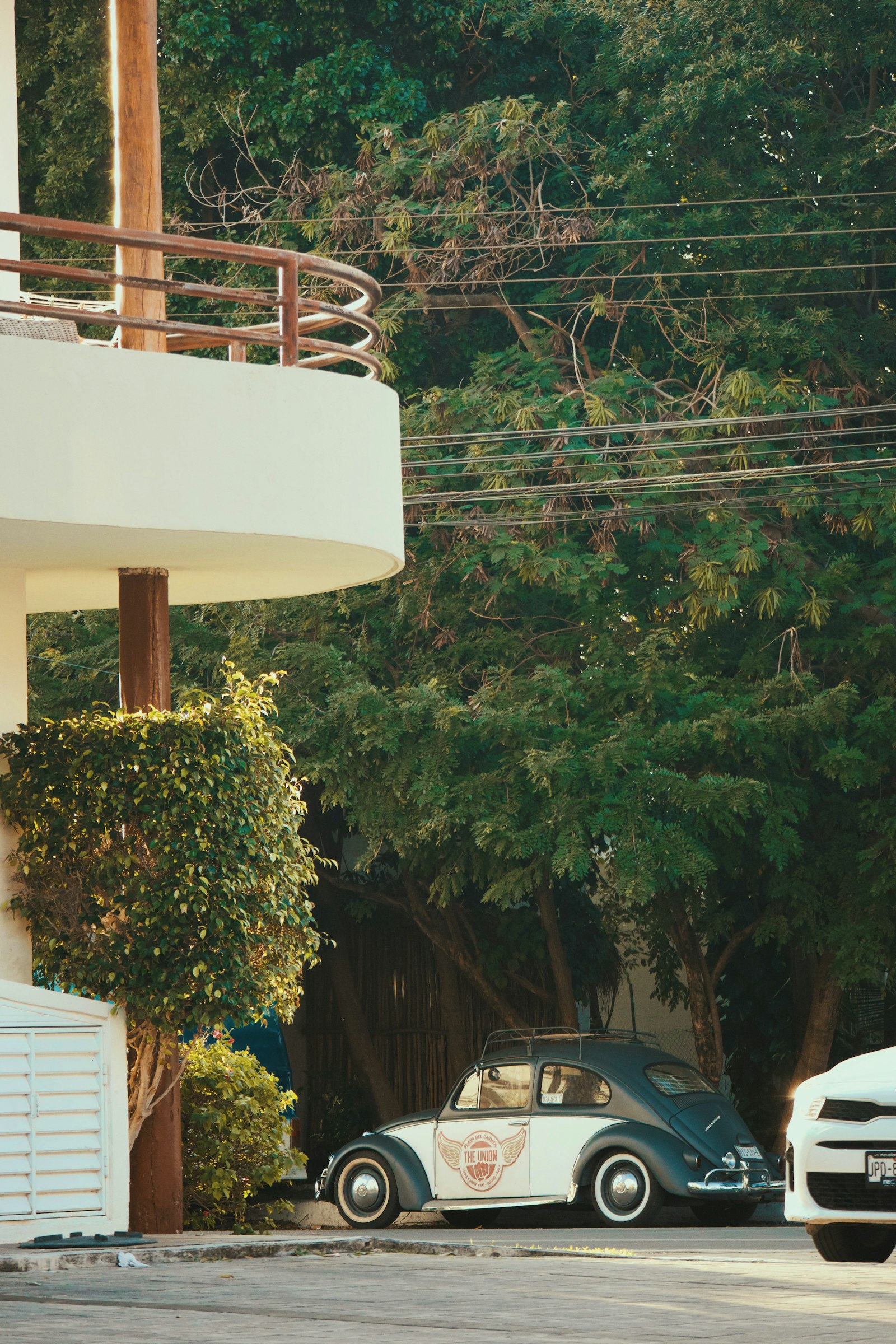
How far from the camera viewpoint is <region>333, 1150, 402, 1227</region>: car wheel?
16.1 metres

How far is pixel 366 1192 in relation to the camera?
16297mm

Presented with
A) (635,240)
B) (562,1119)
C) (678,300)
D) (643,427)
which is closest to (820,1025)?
(562,1119)

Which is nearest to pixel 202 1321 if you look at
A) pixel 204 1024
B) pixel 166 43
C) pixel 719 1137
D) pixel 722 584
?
pixel 204 1024

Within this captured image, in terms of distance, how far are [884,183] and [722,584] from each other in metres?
4.72

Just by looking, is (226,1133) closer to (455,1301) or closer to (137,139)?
(455,1301)

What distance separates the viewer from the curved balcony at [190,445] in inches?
407

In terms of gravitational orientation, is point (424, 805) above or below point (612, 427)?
below

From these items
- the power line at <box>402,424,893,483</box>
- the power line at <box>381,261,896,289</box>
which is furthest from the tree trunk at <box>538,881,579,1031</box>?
the power line at <box>381,261,896,289</box>

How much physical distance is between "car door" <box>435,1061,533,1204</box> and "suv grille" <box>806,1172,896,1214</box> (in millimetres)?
5943

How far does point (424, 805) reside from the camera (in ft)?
55.1

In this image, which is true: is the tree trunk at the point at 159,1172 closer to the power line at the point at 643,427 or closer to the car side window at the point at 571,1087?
the car side window at the point at 571,1087

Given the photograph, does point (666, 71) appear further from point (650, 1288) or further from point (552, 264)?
point (650, 1288)

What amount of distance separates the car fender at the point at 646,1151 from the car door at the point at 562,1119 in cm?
8

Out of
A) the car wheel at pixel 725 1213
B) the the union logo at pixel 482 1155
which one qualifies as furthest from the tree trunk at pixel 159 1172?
the car wheel at pixel 725 1213
